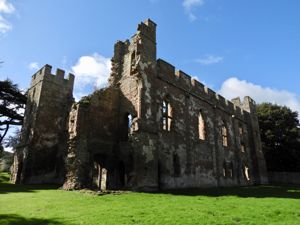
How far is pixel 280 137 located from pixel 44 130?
98.6 ft

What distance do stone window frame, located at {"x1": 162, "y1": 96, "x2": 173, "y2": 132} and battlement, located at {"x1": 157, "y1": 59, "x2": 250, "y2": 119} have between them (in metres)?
1.45

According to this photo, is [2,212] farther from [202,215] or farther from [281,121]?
[281,121]

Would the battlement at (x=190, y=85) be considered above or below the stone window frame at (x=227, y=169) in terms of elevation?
above

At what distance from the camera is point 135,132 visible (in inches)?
566

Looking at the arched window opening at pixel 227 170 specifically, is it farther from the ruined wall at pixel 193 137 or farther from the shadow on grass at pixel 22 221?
the shadow on grass at pixel 22 221

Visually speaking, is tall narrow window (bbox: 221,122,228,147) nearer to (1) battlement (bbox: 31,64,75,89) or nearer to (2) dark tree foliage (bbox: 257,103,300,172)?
(2) dark tree foliage (bbox: 257,103,300,172)

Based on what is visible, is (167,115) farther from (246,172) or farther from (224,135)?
(246,172)

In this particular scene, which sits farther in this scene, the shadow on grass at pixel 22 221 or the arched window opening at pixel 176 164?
the arched window opening at pixel 176 164

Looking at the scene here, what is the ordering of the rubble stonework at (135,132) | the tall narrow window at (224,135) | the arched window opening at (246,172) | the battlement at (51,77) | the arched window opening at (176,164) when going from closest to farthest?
the rubble stonework at (135,132) < the arched window opening at (176,164) < the tall narrow window at (224,135) < the battlement at (51,77) < the arched window opening at (246,172)

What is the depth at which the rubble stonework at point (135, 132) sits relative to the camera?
578 inches

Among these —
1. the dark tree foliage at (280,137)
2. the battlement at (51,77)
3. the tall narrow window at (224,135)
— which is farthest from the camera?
the dark tree foliage at (280,137)

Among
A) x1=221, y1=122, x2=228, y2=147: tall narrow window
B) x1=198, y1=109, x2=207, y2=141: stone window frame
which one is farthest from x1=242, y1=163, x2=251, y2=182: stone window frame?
x1=198, y1=109, x2=207, y2=141: stone window frame

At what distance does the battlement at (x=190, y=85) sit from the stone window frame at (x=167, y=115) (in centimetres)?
145

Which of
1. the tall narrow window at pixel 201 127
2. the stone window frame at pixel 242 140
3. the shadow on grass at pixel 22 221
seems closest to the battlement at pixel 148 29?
the tall narrow window at pixel 201 127
